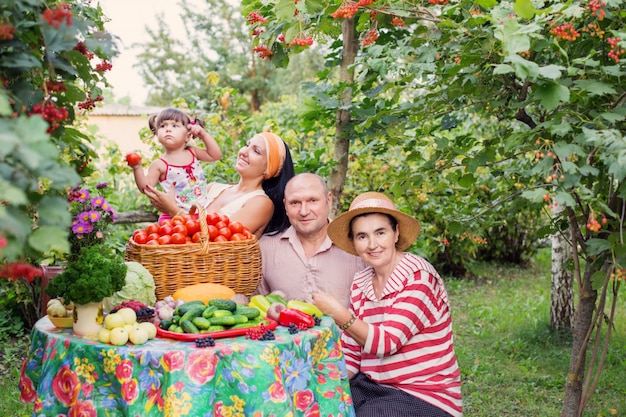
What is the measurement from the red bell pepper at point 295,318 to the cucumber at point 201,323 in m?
0.34

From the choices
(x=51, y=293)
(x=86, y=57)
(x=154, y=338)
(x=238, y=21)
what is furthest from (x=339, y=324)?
(x=238, y=21)

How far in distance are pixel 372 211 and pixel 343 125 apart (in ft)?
4.54

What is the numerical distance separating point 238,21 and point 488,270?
61.5ft

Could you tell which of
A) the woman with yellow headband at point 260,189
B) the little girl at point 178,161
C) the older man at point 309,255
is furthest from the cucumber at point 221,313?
the little girl at point 178,161

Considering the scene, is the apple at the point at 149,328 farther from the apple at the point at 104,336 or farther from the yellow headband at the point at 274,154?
the yellow headband at the point at 274,154

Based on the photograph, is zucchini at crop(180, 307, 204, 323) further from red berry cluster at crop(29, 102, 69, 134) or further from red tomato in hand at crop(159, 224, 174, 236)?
red berry cluster at crop(29, 102, 69, 134)

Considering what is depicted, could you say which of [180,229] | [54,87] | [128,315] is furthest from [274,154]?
[54,87]

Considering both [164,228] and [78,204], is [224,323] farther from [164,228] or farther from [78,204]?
[78,204]

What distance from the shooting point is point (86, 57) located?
2148 mm

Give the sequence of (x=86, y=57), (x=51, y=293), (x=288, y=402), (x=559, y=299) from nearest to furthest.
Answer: (x=86, y=57), (x=288, y=402), (x=51, y=293), (x=559, y=299)

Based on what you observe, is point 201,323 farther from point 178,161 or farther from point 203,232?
point 178,161

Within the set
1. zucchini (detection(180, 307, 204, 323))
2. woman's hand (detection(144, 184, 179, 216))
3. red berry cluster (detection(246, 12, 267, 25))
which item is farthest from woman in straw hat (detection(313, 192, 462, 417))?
red berry cluster (detection(246, 12, 267, 25))

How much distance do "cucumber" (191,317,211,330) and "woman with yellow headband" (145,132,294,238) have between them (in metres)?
1.31

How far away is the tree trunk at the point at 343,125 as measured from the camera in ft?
14.9
